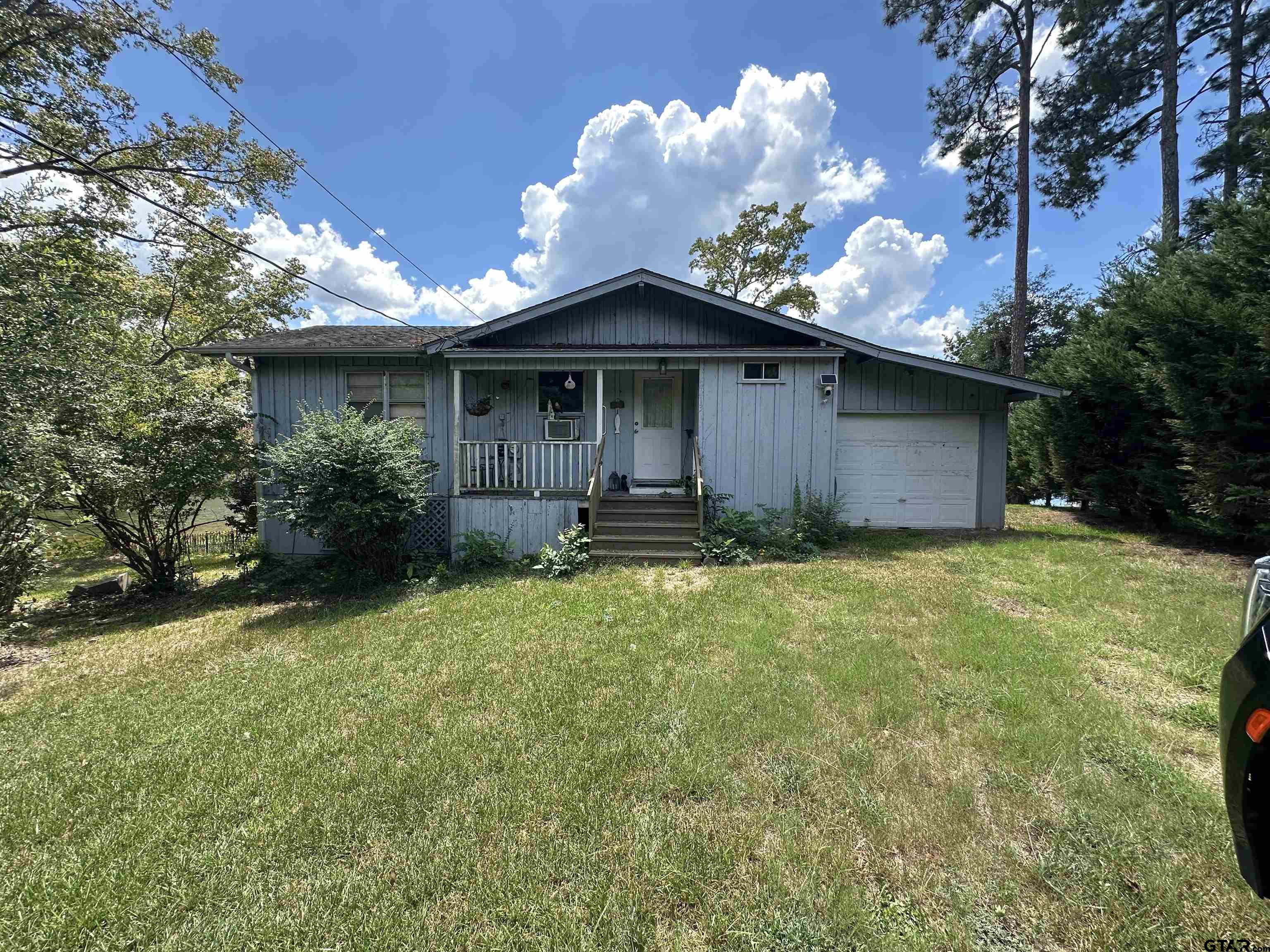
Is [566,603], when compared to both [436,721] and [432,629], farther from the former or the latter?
[436,721]

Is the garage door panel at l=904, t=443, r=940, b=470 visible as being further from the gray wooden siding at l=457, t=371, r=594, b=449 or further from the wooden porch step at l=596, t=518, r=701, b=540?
the gray wooden siding at l=457, t=371, r=594, b=449

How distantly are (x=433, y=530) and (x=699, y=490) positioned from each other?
176 inches

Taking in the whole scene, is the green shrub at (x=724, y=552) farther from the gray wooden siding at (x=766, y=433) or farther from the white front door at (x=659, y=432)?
the white front door at (x=659, y=432)

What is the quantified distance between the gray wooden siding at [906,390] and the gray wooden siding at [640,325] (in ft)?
6.86

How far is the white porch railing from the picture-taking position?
766cm

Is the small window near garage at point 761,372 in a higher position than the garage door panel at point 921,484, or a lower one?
higher

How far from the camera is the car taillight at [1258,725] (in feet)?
3.99

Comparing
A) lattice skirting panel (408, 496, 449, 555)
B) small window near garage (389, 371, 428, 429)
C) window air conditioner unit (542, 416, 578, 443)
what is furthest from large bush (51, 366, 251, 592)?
window air conditioner unit (542, 416, 578, 443)

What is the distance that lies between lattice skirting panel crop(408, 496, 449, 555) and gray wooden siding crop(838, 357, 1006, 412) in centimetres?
773

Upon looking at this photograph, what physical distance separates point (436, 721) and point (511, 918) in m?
1.58

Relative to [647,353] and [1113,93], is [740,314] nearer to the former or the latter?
[647,353]

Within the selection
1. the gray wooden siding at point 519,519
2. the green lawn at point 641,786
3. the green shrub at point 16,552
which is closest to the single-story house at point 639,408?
the gray wooden siding at point 519,519

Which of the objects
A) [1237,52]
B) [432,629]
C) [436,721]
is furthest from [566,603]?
[1237,52]

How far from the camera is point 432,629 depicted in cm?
479
